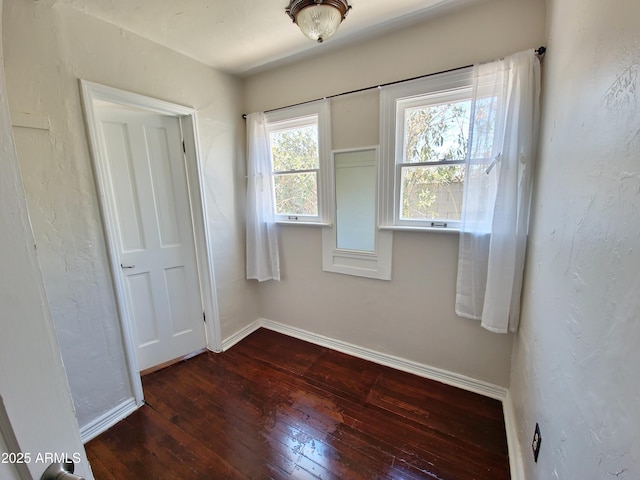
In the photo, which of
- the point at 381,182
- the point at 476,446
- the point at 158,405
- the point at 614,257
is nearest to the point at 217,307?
the point at 158,405

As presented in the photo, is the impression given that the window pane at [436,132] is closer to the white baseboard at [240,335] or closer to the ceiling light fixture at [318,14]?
the ceiling light fixture at [318,14]

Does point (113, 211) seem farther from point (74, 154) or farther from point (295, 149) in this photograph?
point (295, 149)

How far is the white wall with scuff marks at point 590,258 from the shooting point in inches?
23.2

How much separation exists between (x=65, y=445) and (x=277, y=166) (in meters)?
2.31

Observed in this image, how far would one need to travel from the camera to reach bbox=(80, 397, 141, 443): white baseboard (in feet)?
5.33

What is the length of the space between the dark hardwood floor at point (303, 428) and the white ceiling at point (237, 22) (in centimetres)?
257

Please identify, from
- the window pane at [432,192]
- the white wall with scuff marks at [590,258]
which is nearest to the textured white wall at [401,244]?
the window pane at [432,192]

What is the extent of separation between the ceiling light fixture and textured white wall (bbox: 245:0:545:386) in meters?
0.59

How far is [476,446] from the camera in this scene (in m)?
1.52

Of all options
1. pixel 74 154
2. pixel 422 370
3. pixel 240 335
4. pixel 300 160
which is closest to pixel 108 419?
pixel 240 335

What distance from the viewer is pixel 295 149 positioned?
2.41 meters

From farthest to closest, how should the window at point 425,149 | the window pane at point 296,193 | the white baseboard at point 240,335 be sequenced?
the white baseboard at point 240,335
the window pane at point 296,193
the window at point 425,149

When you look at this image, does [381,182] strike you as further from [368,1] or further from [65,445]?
[65,445]

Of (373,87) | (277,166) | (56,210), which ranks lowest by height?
(56,210)
